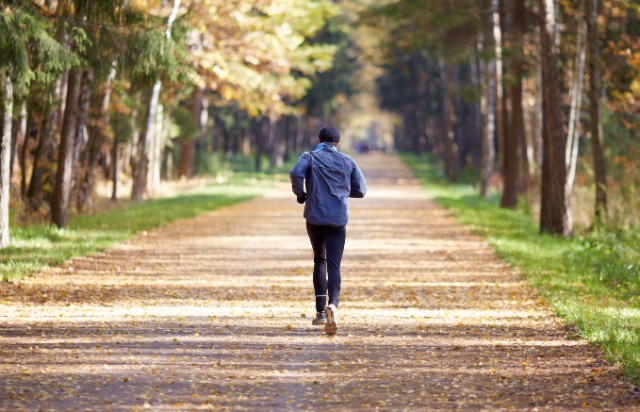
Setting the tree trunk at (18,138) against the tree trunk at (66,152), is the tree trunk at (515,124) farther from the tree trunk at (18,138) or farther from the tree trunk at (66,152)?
the tree trunk at (18,138)

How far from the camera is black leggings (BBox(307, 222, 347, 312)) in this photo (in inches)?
420

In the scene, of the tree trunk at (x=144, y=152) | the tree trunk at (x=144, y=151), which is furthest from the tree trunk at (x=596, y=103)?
the tree trunk at (x=144, y=152)

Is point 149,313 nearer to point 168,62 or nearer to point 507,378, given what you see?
point 507,378

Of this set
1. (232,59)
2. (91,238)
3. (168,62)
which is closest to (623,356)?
(168,62)

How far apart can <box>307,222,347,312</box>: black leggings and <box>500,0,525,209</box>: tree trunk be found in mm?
16783

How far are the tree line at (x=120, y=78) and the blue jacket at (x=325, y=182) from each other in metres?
4.91

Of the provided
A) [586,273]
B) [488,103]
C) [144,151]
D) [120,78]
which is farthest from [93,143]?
[586,273]

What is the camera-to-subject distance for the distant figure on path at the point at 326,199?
10.5 meters

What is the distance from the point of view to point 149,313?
1153 centimetres

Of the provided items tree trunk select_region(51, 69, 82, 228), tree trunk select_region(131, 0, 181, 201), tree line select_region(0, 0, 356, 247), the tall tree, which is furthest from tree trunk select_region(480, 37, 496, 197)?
tree trunk select_region(51, 69, 82, 228)

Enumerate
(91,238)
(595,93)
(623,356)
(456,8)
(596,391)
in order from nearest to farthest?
(596,391), (623,356), (91,238), (595,93), (456,8)

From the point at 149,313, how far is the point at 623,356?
16.3 ft

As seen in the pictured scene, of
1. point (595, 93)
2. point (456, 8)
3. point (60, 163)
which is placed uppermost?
point (456, 8)

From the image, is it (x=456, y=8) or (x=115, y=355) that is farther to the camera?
(x=456, y=8)
